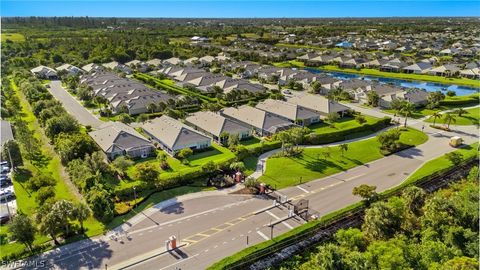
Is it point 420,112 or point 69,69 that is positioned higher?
point 69,69

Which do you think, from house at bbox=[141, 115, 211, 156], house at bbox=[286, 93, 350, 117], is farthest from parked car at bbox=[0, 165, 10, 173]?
house at bbox=[286, 93, 350, 117]

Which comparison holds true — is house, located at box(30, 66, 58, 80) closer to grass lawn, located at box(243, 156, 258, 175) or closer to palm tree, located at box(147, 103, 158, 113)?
palm tree, located at box(147, 103, 158, 113)

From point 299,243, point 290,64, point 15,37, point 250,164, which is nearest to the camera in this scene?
point 299,243

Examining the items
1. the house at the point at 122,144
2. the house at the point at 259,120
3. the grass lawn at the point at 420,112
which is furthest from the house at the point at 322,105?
the house at the point at 122,144

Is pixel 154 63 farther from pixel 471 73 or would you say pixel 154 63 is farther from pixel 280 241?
pixel 471 73

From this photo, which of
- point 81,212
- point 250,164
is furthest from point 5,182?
point 250,164

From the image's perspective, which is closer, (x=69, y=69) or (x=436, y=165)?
Answer: (x=436, y=165)

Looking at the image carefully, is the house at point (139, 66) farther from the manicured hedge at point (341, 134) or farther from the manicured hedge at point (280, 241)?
the manicured hedge at point (280, 241)
